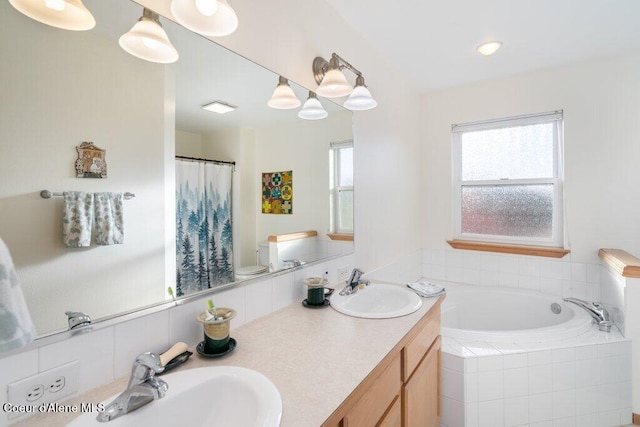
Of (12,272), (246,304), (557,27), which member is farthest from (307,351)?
(557,27)

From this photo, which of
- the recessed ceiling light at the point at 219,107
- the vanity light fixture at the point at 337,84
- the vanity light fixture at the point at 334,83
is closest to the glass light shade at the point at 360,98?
the vanity light fixture at the point at 337,84

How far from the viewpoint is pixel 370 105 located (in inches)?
63.3

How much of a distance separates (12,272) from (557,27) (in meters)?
2.78

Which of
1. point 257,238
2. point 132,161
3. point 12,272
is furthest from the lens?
point 257,238

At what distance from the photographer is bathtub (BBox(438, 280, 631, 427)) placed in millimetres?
1689

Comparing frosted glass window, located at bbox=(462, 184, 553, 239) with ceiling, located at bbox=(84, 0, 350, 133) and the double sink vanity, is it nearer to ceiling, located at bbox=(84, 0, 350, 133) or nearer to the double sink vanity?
the double sink vanity

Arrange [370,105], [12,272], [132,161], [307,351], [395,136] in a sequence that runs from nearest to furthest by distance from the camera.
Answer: [12,272]
[132,161]
[307,351]
[370,105]
[395,136]

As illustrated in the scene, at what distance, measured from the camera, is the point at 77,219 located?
0.74 metres

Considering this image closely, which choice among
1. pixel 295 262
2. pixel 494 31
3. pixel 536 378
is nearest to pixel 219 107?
pixel 295 262

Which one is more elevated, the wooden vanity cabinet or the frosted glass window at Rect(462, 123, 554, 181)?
the frosted glass window at Rect(462, 123, 554, 181)

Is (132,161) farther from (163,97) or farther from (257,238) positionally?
(257,238)

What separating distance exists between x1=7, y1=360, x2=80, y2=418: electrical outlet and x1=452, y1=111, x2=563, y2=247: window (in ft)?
9.87

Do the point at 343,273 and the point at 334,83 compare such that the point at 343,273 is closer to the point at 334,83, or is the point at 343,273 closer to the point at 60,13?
the point at 334,83

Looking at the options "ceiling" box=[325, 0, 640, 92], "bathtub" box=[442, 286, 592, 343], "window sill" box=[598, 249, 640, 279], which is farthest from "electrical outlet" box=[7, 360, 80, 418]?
"window sill" box=[598, 249, 640, 279]
